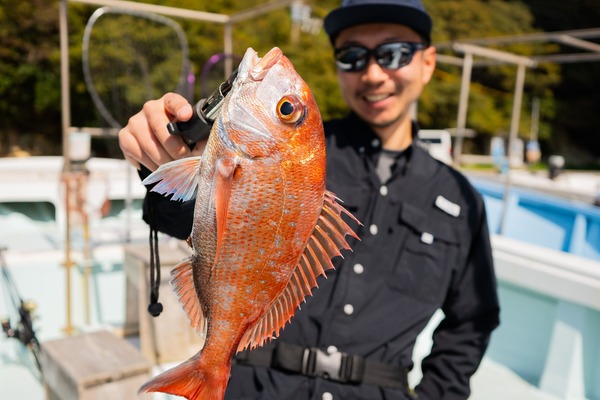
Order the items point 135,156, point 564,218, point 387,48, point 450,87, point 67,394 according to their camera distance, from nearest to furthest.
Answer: point 135,156 → point 387,48 → point 67,394 → point 564,218 → point 450,87

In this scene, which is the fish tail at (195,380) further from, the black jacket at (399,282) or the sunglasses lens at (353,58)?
the sunglasses lens at (353,58)

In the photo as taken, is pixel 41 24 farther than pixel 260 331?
Yes

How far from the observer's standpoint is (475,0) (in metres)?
31.1

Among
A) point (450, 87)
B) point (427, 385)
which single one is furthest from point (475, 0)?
point (427, 385)

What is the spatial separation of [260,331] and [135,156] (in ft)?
1.93

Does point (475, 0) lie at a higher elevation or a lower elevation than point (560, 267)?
higher

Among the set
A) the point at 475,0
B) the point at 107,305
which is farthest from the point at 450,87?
the point at 107,305

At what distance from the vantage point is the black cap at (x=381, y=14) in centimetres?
198

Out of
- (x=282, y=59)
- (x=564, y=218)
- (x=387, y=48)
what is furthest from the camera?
(x=564, y=218)

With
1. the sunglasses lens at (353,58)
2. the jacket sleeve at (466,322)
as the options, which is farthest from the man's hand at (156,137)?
the jacket sleeve at (466,322)

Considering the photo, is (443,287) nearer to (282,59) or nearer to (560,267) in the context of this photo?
(282,59)

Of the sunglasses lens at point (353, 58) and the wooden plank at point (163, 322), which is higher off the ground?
the sunglasses lens at point (353, 58)

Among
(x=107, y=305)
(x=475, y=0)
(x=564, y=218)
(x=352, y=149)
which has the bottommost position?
(x=107, y=305)

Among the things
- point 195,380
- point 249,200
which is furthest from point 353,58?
point 195,380
